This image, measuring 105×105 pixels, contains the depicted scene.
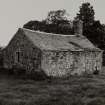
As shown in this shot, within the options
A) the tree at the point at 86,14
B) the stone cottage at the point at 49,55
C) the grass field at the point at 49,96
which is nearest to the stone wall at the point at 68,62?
the stone cottage at the point at 49,55

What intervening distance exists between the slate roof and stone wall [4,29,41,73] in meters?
0.78

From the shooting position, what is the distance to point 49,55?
25438 mm

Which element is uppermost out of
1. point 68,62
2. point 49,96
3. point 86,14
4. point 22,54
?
point 86,14

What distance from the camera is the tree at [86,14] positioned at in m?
51.9

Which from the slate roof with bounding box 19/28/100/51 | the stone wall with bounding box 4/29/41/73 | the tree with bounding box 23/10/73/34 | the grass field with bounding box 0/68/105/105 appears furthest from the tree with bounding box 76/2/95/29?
the grass field with bounding box 0/68/105/105

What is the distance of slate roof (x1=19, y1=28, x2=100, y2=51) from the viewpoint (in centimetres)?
2649

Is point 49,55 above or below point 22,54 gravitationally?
below

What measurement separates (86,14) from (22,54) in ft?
97.5

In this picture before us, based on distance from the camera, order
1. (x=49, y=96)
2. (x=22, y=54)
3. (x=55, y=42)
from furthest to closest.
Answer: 1. (x=55, y=42)
2. (x=22, y=54)
3. (x=49, y=96)

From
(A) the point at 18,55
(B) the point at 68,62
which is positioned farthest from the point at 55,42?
(A) the point at 18,55

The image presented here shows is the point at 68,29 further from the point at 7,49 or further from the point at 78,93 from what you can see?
the point at 78,93

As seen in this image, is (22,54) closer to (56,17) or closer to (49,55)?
(49,55)

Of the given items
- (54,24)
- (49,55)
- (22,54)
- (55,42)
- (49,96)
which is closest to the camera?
(49,96)

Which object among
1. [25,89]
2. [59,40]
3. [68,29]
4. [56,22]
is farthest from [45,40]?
[56,22]
